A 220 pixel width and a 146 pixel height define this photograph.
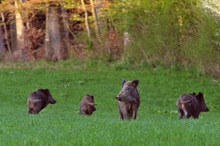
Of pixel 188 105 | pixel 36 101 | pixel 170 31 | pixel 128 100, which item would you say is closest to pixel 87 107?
pixel 36 101

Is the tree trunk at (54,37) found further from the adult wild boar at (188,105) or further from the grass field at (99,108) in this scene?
the adult wild boar at (188,105)

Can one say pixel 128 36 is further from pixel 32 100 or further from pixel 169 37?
pixel 32 100

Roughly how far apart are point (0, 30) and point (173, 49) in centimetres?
1931

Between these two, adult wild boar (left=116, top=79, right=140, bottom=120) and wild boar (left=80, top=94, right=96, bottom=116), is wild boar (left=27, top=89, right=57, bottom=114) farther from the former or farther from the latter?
adult wild boar (left=116, top=79, right=140, bottom=120)

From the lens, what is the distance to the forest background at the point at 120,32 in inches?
1159

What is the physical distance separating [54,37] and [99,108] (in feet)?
61.6

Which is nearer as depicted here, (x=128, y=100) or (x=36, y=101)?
(x=128, y=100)

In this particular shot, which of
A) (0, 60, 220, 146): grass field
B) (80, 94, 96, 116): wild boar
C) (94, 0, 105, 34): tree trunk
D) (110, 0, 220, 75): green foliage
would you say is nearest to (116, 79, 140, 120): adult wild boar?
(0, 60, 220, 146): grass field

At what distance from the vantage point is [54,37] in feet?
138

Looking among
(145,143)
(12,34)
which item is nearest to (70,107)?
(145,143)

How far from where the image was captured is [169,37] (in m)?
32.1

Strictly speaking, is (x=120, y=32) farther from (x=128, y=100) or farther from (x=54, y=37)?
(x=128, y=100)

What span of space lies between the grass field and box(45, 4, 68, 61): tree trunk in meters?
2.52

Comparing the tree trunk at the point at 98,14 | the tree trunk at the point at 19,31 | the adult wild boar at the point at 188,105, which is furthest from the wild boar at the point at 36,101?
the tree trunk at the point at 19,31
